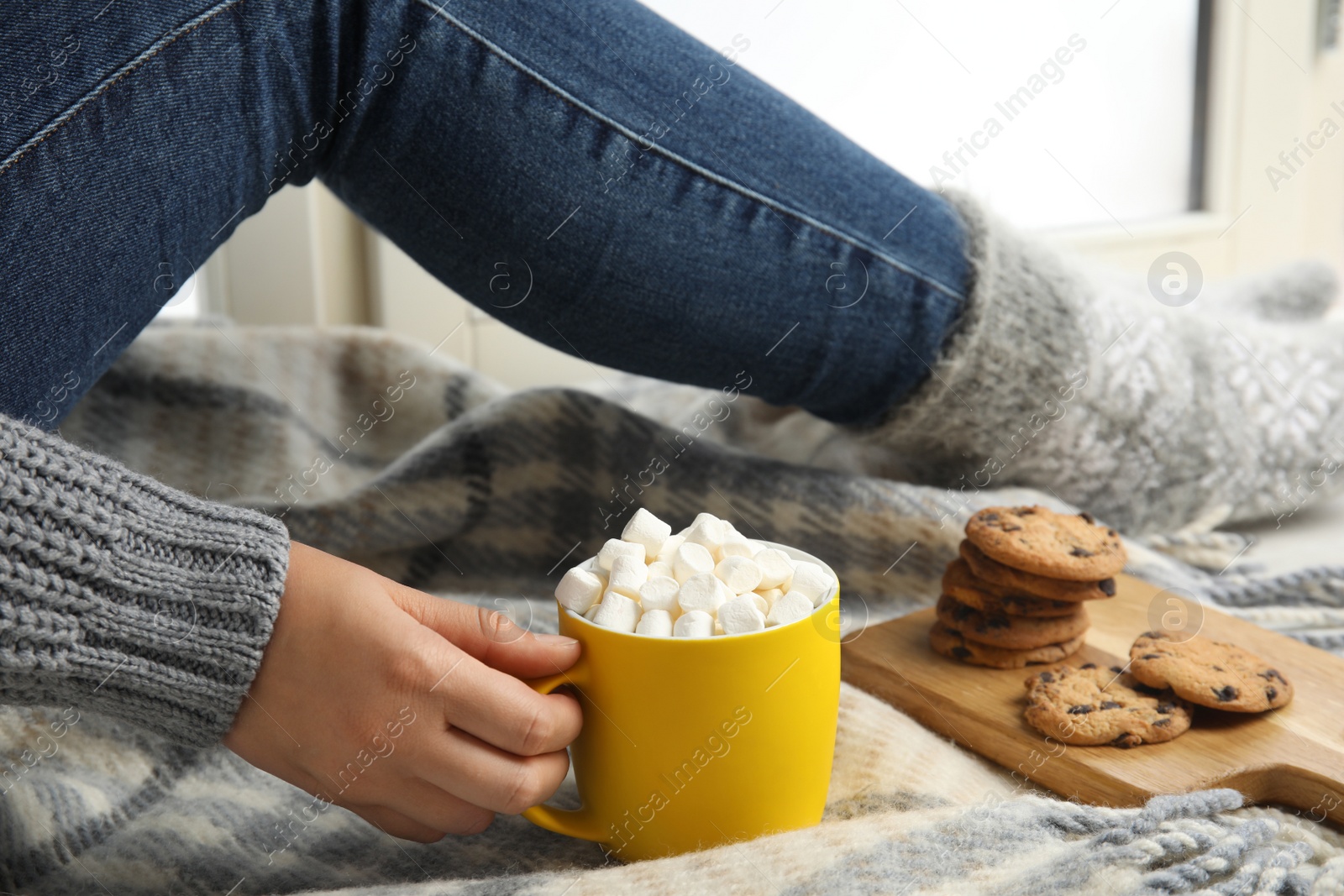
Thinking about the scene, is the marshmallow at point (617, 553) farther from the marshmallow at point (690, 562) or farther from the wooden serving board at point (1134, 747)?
the wooden serving board at point (1134, 747)

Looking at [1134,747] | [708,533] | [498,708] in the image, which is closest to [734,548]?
[708,533]

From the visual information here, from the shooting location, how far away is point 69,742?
52 cm

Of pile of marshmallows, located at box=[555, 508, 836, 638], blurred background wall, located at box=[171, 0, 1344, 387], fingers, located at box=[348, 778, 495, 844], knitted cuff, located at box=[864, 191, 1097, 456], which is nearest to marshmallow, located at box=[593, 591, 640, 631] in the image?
pile of marshmallows, located at box=[555, 508, 836, 638]

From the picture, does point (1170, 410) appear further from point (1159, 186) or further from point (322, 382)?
point (1159, 186)

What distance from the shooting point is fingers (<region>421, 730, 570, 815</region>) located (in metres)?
0.40

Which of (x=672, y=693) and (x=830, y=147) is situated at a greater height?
(x=830, y=147)

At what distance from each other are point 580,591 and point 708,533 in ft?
0.20

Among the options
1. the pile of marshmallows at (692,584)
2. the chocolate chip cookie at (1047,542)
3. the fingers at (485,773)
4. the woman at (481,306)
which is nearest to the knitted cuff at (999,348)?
the woman at (481,306)

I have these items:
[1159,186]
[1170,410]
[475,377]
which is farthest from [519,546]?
[1159,186]

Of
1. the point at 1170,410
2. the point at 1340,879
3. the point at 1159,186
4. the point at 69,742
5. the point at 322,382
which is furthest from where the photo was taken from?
the point at 1159,186

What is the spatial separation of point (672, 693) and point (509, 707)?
64 mm

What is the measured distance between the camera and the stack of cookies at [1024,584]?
1.72ft

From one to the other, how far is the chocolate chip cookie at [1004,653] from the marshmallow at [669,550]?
22 cm

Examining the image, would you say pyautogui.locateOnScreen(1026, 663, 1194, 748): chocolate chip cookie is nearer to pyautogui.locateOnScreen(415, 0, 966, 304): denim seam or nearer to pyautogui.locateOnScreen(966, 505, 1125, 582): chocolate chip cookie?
pyautogui.locateOnScreen(966, 505, 1125, 582): chocolate chip cookie
